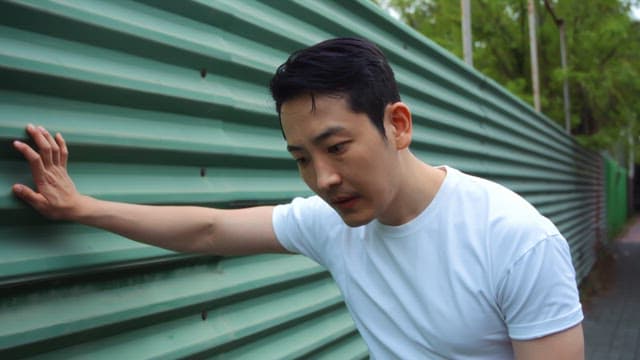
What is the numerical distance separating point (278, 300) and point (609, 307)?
8.17 meters

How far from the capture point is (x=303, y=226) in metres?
2.24

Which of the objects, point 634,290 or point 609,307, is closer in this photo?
point 609,307

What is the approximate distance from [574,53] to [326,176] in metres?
15.6

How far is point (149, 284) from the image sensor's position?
85.7 inches

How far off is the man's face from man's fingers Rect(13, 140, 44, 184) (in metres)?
0.60

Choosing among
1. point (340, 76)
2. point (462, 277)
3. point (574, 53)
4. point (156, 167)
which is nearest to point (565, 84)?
point (574, 53)

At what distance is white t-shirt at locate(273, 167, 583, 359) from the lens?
170 cm

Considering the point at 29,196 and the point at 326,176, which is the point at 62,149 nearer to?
the point at 29,196

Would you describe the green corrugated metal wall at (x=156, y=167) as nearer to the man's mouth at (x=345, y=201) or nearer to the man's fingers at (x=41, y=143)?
Result: the man's fingers at (x=41, y=143)

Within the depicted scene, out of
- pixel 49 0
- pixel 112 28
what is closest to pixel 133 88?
pixel 112 28

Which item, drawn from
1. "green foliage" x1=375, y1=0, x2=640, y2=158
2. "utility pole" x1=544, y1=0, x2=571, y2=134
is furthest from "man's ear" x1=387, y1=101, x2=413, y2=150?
"utility pole" x1=544, y1=0, x2=571, y2=134

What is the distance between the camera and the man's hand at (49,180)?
5.62ft

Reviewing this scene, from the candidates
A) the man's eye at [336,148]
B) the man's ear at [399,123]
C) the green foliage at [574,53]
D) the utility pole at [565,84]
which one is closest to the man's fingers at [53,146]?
the man's eye at [336,148]

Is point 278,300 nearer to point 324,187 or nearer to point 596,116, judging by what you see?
point 324,187
